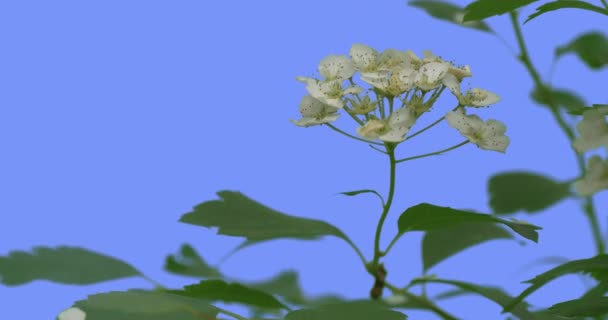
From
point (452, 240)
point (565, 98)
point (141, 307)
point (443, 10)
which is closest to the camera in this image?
point (141, 307)

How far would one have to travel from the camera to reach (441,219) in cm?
145

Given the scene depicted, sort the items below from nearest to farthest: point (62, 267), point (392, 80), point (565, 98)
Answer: point (392, 80), point (62, 267), point (565, 98)

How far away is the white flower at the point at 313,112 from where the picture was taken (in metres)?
1.49

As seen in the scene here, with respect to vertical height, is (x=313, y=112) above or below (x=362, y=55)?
below

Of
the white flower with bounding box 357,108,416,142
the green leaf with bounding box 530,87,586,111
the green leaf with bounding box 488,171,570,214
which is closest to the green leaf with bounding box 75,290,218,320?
the white flower with bounding box 357,108,416,142

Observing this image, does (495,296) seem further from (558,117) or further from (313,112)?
(558,117)

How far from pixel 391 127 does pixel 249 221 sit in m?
0.31

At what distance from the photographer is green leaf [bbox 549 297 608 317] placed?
133 centimetres

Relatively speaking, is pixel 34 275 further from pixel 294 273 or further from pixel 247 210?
pixel 294 273

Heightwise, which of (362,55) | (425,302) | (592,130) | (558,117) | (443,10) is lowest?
(425,302)

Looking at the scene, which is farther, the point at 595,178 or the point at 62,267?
the point at 62,267

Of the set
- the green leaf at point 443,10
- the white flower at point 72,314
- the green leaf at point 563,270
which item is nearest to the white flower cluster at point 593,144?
the green leaf at point 563,270

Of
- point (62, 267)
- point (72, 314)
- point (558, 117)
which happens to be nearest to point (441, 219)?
point (72, 314)

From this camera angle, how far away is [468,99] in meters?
1.49
